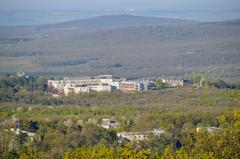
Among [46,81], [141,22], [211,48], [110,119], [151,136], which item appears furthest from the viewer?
[141,22]

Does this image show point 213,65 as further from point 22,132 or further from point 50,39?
point 22,132

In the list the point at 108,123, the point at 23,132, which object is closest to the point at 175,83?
A: the point at 108,123

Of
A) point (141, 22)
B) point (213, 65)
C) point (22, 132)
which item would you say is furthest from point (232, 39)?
point (22, 132)

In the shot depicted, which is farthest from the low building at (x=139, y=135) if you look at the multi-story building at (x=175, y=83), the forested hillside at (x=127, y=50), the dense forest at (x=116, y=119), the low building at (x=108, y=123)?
the forested hillside at (x=127, y=50)

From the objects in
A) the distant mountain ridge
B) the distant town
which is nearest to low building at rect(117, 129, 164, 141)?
the distant town

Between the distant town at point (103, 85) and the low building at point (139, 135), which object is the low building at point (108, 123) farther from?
the distant town at point (103, 85)
